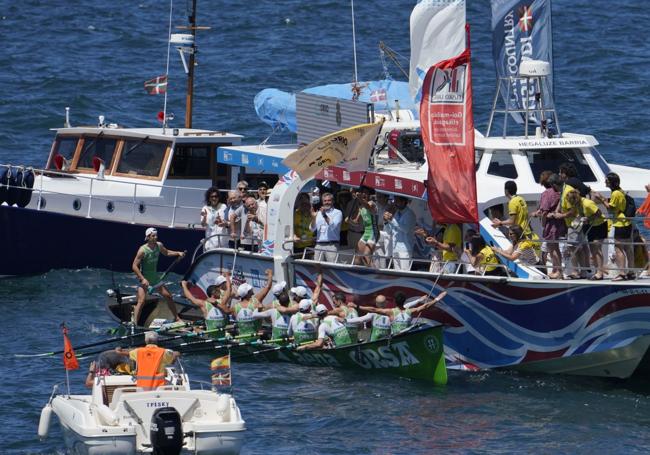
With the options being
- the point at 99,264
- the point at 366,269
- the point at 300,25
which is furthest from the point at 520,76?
the point at 300,25

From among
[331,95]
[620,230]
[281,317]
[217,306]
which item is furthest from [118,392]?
[331,95]

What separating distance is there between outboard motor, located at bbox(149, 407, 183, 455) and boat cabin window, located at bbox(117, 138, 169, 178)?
1435 cm

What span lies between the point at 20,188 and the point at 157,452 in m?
13.7

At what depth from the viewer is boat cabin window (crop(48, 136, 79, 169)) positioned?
106ft

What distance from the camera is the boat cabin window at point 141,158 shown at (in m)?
31.8

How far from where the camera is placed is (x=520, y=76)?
25.3 metres

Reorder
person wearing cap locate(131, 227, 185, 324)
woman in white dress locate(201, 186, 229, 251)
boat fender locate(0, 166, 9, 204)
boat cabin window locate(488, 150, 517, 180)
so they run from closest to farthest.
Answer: boat cabin window locate(488, 150, 517, 180) < person wearing cap locate(131, 227, 185, 324) < woman in white dress locate(201, 186, 229, 251) < boat fender locate(0, 166, 9, 204)

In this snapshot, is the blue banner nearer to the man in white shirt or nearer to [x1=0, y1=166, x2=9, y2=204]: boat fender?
the man in white shirt

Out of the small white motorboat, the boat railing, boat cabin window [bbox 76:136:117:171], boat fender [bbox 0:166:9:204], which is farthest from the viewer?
boat cabin window [bbox 76:136:117:171]

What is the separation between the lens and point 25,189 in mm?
30516

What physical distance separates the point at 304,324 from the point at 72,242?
27.6 feet

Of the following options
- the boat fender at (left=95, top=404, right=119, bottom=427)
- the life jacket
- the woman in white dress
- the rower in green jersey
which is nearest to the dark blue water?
the rower in green jersey

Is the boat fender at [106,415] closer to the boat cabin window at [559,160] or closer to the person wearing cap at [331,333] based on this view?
the person wearing cap at [331,333]

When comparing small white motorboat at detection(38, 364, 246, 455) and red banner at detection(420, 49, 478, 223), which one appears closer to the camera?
small white motorboat at detection(38, 364, 246, 455)
